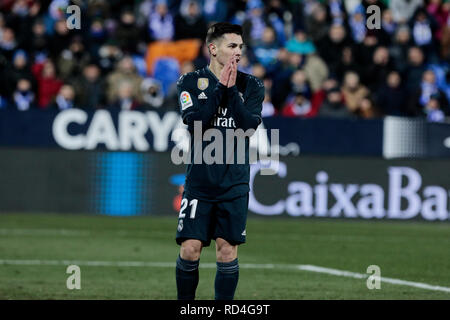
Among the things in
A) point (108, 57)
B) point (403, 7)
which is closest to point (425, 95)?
point (403, 7)

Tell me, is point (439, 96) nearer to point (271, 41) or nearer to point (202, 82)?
point (271, 41)

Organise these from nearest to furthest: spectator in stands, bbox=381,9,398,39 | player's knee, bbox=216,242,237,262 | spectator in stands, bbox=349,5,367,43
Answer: player's knee, bbox=216,242,237,262, spectator in stands, bbox=349,5,367,43, spectator in stands, bbox=381,9,398,39

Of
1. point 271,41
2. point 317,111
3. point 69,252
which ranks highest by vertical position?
point 271,41

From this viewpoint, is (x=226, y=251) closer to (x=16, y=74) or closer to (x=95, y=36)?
(x=16, y=74)

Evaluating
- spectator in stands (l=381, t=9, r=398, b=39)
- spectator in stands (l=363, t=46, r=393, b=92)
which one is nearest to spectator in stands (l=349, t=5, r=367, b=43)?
spectator in stands (l=381, t=9, r=398, b=39)

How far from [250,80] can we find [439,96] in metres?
12.3

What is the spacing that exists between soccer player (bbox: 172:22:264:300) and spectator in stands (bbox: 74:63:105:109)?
37.1 ft

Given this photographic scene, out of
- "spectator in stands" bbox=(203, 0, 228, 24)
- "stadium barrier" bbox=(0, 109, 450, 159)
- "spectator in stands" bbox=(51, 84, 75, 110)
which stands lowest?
"stadium barrier" bbox=(0, 109, 450, 159)

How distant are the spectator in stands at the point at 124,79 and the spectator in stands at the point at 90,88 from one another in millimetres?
138

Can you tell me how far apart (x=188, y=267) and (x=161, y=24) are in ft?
44.3

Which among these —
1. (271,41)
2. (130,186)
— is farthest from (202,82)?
(271,41)

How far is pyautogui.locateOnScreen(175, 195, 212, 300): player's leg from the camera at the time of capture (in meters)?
7.89

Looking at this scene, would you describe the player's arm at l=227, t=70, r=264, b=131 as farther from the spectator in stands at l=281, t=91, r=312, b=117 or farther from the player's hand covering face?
the spectator in stands at l=281, t=91, r=312, b=117

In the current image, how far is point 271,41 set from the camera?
68.1ft
